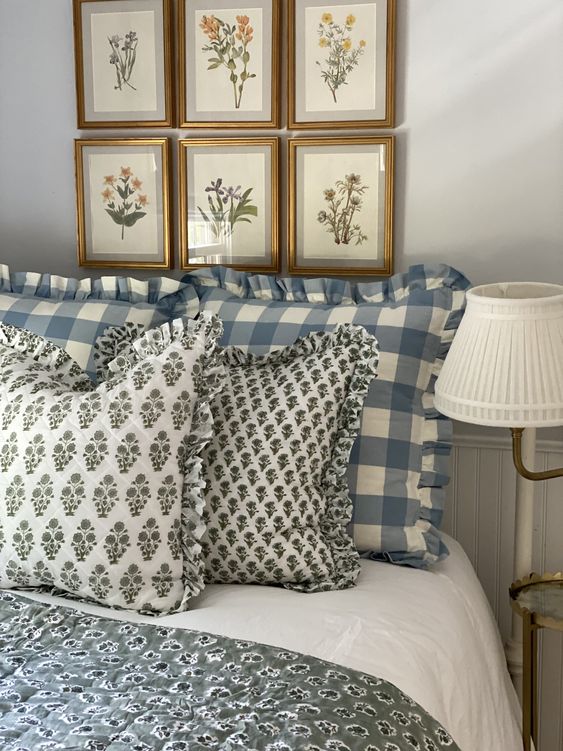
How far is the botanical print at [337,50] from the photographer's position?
2.12 metres

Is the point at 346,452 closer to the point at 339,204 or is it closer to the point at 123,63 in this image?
the point at 339,204

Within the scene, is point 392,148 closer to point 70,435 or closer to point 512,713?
point 70,435

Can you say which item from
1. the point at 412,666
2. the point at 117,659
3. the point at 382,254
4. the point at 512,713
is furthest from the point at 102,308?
the point at 512,713

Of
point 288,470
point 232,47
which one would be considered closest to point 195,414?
point 288,470

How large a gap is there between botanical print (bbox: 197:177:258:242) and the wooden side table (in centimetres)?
107

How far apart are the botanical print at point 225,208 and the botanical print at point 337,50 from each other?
33 cm

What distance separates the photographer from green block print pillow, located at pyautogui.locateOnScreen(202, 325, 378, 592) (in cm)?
167

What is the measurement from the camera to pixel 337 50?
2143mm

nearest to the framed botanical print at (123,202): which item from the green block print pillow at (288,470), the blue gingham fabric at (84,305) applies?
the blue gingham fabric at (84,305)

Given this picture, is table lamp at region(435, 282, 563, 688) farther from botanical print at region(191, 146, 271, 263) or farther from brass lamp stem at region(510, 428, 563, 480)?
botanical print at region(191, 146, 271, 263)

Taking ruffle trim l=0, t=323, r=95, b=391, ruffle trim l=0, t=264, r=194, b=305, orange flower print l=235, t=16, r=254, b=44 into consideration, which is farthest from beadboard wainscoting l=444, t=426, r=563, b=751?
orange flower print l=235, t=16, r=254, b=44

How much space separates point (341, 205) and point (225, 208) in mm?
296

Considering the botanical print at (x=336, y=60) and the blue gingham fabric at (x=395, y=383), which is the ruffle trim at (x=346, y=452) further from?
the botanical print at (x=336, y=60)

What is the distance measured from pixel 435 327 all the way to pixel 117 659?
0.94 m
